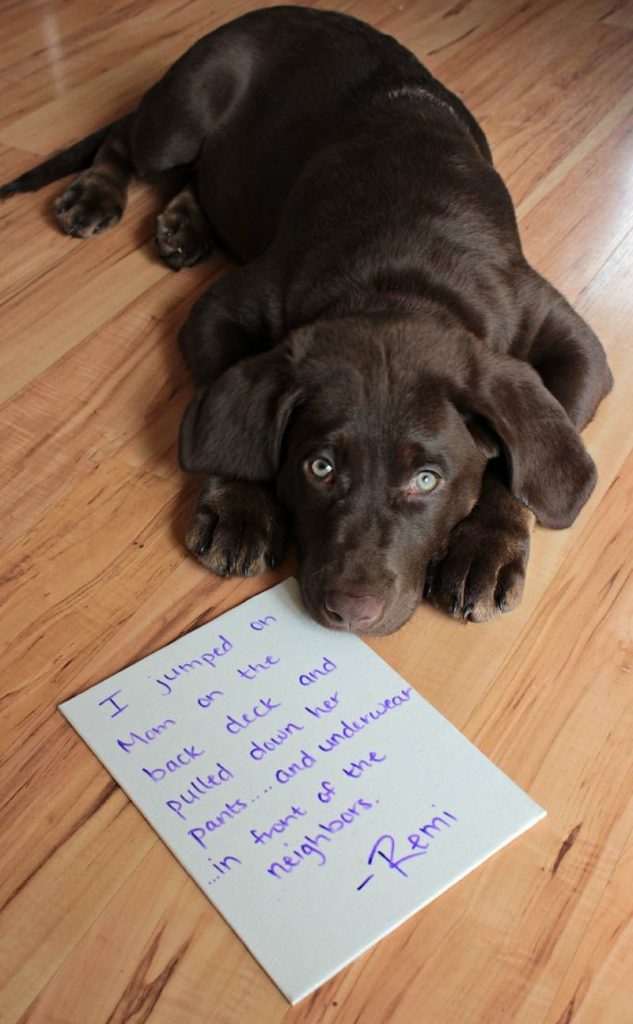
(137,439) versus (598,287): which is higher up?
(137,439)

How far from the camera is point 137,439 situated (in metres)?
2.41

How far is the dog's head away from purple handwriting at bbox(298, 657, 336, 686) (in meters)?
0.08

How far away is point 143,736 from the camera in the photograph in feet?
5.94

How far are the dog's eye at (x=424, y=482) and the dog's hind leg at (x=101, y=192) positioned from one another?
1.55m

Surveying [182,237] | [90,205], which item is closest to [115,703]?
[182,237]

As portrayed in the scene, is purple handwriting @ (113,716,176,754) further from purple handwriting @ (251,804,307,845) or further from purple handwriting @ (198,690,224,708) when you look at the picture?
purple handwriting @ (251,804,307,845)

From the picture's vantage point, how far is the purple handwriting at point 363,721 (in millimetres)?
1821

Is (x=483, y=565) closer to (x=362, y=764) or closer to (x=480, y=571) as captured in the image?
(x=480, y=571)

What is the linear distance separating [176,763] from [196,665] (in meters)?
0.21

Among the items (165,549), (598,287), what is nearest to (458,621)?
(165,549)

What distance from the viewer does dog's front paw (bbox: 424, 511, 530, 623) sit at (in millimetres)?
2010

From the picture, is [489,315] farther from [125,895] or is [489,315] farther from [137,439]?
[125,895]

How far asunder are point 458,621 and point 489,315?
2.11ft

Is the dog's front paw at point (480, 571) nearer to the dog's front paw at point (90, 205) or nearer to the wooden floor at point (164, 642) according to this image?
the wooden floor at point (164, 642)
